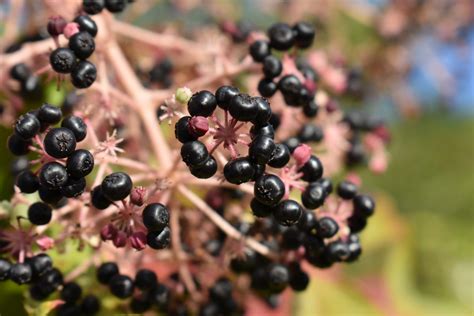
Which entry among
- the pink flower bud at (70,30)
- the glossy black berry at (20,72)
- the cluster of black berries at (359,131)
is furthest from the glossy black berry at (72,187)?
the cluster of black berries at (359,131)

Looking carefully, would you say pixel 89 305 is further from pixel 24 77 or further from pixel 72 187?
pixel 24 77

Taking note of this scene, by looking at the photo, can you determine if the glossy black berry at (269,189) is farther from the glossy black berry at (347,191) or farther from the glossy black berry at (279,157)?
the glossy black berry at (347,191)

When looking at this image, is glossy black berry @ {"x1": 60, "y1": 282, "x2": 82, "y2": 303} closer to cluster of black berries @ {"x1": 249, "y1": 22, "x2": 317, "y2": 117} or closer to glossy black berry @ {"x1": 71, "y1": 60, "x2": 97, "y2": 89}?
glossy black berry @ {"x1": 71, "y1": 60, "x2": 97, "y2": 89}

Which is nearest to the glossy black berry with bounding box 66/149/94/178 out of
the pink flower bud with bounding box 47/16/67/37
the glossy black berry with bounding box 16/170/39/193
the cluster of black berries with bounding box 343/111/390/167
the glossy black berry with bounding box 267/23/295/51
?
the glossy black berry with bounding box 16/170/39/193

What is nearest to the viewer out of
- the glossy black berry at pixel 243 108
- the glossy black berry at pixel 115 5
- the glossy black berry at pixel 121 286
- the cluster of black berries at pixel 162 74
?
the glossy black berry at pixel 243 108

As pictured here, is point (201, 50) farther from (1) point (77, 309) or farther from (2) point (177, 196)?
(1) point (77, 309)

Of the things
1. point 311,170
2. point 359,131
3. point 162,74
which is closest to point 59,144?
point 311,170
